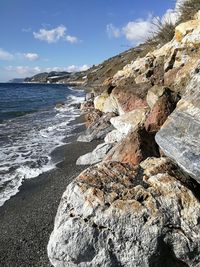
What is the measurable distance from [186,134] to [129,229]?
2.23 m

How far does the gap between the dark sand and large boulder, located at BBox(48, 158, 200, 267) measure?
5.31 feet

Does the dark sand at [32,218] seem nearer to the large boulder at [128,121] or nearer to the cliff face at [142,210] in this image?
the cliff face at [142,210]

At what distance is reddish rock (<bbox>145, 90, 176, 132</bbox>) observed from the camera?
35.5 feet

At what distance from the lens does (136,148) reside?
9930mm

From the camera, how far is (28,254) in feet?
26.6

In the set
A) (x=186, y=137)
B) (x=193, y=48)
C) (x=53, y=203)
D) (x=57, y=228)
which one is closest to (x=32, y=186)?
(x=53, y=203)

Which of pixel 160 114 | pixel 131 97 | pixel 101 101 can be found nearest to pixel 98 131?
pixel 131 97

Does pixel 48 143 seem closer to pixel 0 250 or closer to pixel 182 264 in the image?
pixel 0 250

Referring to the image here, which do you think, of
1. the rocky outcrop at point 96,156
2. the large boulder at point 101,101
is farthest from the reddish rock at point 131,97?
the large boulder at point 101,101

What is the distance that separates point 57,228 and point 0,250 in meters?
2.68

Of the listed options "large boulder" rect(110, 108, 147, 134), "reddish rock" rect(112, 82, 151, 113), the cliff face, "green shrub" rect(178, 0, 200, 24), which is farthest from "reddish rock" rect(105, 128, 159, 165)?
"green shrub" rect(178, 0, 200, 24)

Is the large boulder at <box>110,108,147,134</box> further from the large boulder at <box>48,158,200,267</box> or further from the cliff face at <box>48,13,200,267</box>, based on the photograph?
the large boulder at <box>48,158,200,267</box>

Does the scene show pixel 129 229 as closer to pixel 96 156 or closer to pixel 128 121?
pixel 96 156

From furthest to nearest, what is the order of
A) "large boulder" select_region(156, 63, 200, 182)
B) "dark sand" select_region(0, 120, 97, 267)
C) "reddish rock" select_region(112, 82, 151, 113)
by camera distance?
1. "reddish rock" select_region(112, 82, 151, 113)
2. "dark sand" select_region(0, 120, 97, 267)
3. "large boulder" select_region(156, 63, 200, 182)
